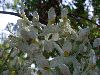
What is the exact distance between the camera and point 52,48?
1070mm

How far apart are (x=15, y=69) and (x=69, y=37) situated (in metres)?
0.20

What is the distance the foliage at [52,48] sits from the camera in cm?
100

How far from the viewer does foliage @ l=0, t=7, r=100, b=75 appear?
1.00m

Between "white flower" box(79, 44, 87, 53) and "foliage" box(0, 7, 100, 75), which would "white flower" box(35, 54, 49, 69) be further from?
"white flower" box(79, 44, 87, 53)

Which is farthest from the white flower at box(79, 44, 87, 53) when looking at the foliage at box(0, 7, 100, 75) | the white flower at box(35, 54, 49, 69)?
the white flower at box(35, 54, 49, 69)

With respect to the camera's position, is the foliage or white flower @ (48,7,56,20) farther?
white flower @ (48,7,56,20)

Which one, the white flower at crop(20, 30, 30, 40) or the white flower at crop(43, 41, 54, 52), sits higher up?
the white flower at crop(20, 30, 30, 40)

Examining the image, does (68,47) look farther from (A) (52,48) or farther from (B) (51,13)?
(B) (51,13)

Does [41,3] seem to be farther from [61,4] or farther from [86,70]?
[86,70]

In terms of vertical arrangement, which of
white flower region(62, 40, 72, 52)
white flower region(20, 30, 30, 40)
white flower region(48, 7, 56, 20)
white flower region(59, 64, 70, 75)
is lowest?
white flower region(59, 64, 70, 75)

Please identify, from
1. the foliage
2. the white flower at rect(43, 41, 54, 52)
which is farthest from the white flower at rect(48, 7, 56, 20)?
the white flower at rect(43, 41, 54, 52)

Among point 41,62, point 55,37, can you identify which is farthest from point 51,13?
point 41,62

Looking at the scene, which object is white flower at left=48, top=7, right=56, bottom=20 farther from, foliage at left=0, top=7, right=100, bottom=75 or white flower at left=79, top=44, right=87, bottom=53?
white flower at left=79, top=44, right=87, bottom=53

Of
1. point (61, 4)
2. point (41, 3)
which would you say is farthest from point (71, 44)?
point (61, 4)
